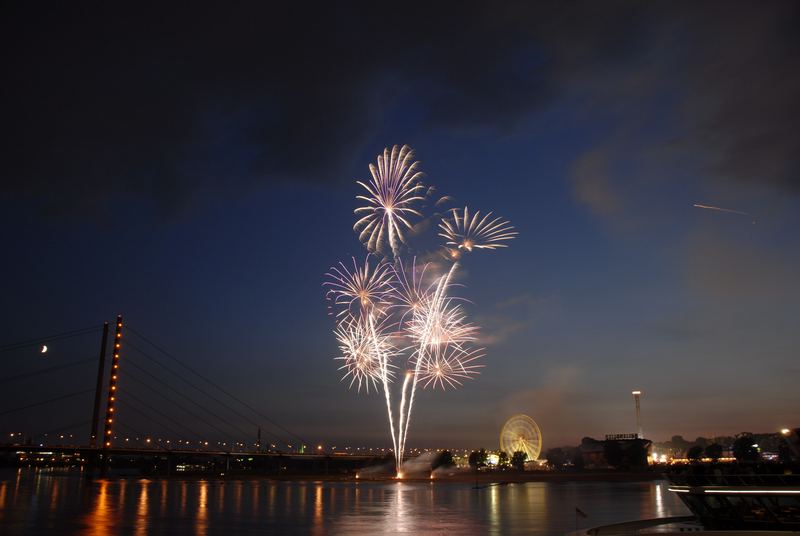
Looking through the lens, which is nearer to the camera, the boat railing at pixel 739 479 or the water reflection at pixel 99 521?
the boat railing at pixel 739 479

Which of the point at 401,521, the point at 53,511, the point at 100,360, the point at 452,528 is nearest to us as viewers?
the point at 452,528

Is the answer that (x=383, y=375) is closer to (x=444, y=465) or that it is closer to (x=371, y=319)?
(x=371, y=319)

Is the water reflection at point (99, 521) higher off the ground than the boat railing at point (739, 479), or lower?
lower

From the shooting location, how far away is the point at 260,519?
35.5m

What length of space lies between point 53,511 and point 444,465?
459 ft

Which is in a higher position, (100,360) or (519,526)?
(100,360)

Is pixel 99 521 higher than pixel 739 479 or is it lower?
lower

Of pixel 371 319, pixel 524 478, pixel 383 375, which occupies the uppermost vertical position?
pixel 371 319

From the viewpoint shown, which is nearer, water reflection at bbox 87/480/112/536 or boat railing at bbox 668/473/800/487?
boat railing at bbox 668/473/800/487

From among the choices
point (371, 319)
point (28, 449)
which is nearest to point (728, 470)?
point (371, 319)

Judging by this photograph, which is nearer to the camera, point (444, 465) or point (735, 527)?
point (735, 527)

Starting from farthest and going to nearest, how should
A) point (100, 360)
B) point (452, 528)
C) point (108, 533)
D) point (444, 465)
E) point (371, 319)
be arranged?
1. point (444, 465)
2. point (100, 360)
3. point (371, 319)
4. point (452, 528)
5. point (108, 533)

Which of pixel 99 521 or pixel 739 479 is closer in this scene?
pixel 739 479

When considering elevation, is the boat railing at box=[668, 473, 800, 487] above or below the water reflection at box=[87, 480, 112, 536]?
above
